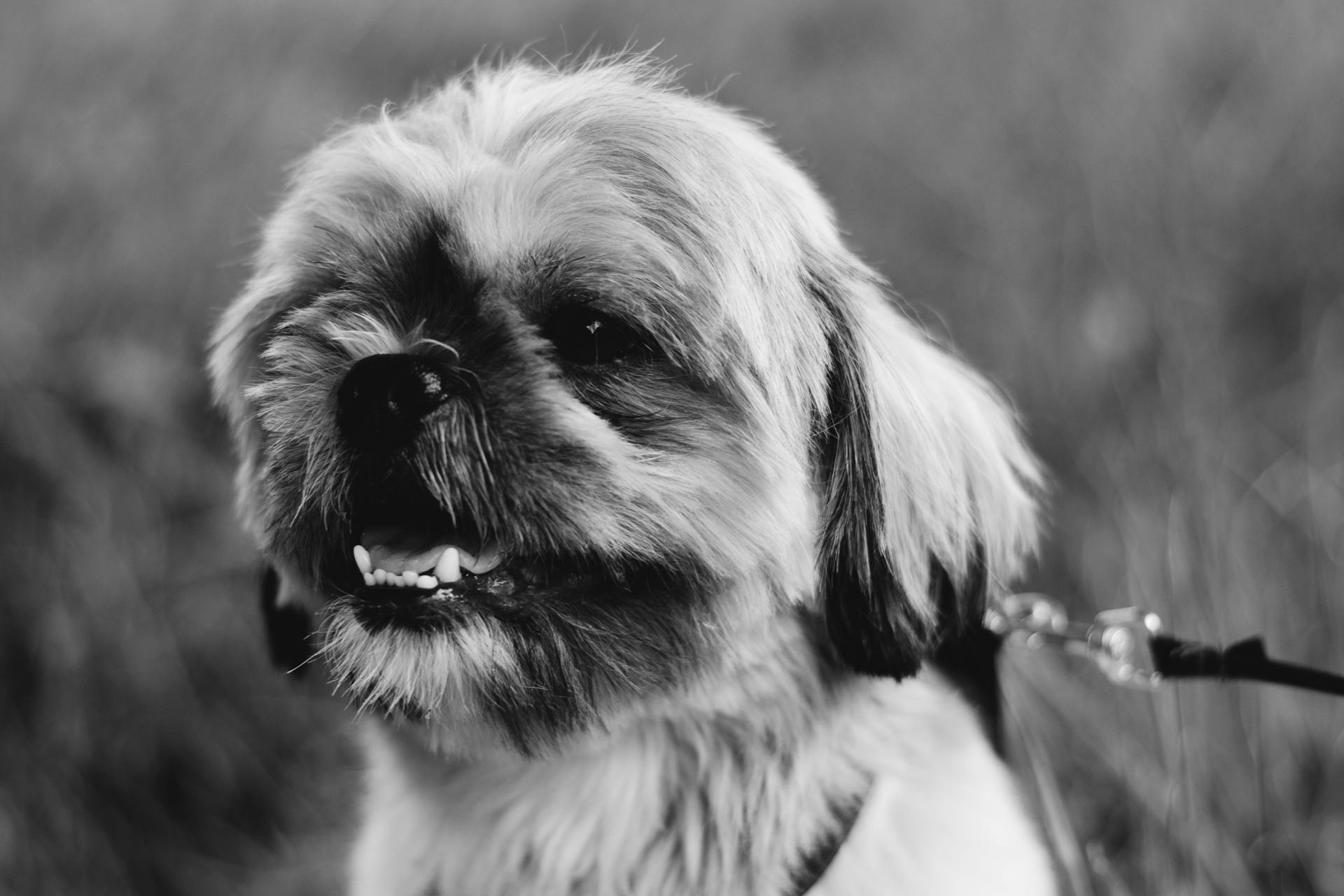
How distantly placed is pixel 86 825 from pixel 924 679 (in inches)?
94.8

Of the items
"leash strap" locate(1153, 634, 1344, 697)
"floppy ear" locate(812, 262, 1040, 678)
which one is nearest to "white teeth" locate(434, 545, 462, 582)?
"floppy ear" locate(812, 262, 1040, 678)

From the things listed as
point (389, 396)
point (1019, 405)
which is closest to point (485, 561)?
point (389, 396)

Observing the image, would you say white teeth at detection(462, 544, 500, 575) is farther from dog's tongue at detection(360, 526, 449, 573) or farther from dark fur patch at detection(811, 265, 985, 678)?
dark fur patch at detection(811, 265, 985, 678)

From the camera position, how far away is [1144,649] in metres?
2.16

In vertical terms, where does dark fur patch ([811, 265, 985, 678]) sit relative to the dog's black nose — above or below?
below

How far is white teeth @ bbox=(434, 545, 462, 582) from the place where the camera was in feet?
5.42

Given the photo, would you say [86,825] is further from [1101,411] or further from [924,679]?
[1101,411]

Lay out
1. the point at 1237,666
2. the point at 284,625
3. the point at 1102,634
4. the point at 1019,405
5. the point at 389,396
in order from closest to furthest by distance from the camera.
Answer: the point at 389,396 → the point at 1237,666 → the point at 1102,634 → the point at 284,625 → the point at 1019,405

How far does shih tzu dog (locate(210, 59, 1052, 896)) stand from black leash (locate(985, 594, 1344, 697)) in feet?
0.79

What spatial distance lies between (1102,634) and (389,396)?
134cm

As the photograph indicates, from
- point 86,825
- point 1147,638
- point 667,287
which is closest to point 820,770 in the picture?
point 1147,638

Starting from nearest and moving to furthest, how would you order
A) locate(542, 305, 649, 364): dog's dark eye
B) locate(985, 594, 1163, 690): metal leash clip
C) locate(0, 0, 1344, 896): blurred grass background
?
locate(542, 305, 649, 364): dog's dark eye
locate(985, 594, 1163, 690): metal leash clip
locate(0, 0, 1344, 896): blurred grass background

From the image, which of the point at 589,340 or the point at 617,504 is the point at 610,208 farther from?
the point at 617,504

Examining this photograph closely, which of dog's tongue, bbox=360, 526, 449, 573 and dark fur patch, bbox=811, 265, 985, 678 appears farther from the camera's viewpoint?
dark fur patch, bbox=811, 265, 985, 678
